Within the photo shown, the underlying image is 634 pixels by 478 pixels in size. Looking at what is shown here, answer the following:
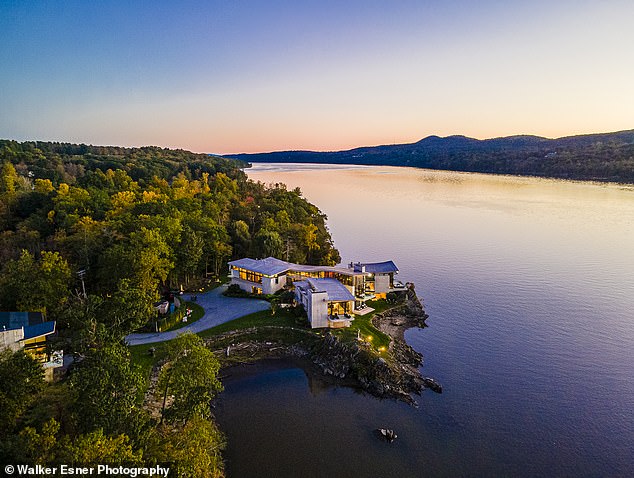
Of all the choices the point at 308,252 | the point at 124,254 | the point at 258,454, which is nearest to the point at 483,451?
the point at 258,454

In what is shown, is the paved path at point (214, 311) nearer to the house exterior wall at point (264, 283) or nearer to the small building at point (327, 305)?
the house exterior wall at point (264, 283)

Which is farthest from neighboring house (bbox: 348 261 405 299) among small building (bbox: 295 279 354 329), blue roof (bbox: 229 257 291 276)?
blue roof (bbox: 229 257 291 276)

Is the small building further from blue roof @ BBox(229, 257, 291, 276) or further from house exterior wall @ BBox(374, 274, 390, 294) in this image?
house exterior wall @ BBox(374, 274, 390, 294)

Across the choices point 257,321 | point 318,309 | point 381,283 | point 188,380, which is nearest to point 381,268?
point 381,283

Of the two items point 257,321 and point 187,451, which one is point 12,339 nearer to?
point 187,451

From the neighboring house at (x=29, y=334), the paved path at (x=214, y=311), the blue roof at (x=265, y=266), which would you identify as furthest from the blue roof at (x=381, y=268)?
the neighboring house at (x=29, y=334)

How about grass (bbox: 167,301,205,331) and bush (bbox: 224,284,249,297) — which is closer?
grass (bbox: 167,301,205,331)

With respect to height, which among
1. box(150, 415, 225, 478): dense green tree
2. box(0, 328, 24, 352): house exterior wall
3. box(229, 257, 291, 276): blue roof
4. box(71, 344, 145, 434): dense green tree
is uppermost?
box(71, 344, 145, 434): dense green tree
